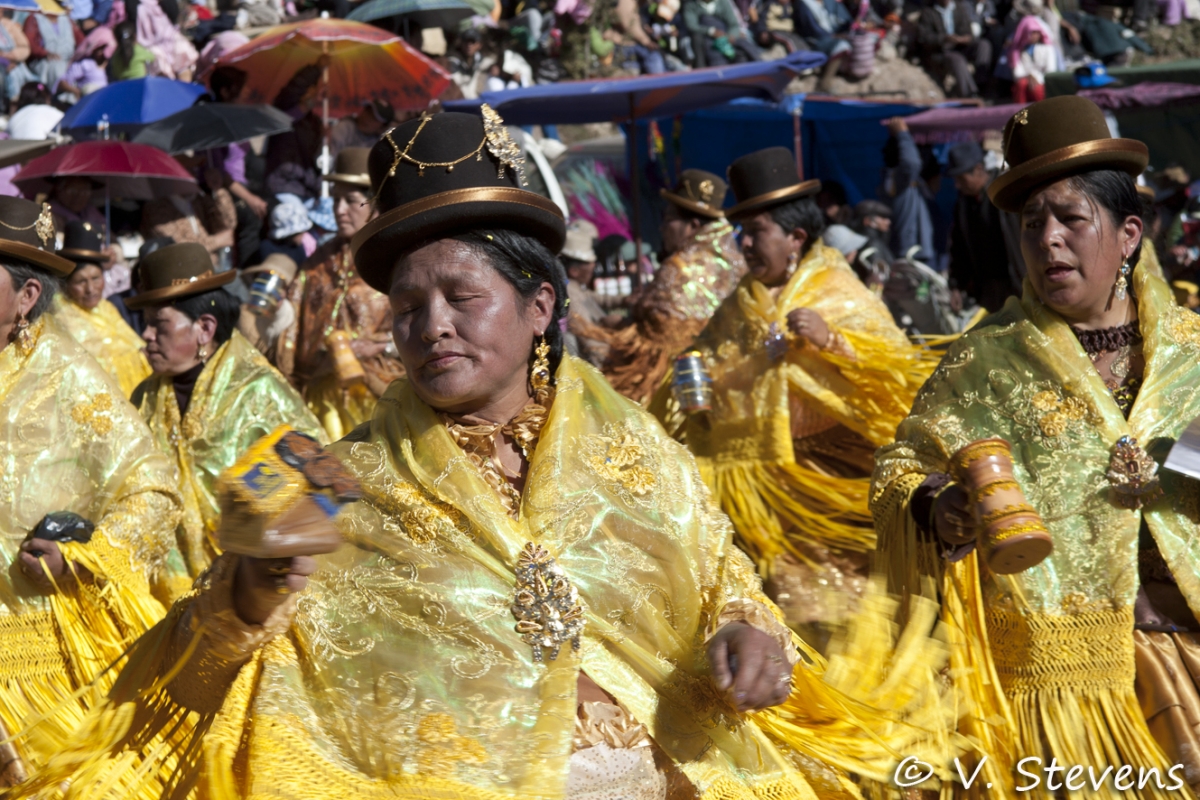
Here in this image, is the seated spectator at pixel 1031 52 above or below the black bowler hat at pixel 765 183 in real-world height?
below

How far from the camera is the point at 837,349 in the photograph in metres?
6.39

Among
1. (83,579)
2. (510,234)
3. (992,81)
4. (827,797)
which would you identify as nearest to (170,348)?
(83,579)

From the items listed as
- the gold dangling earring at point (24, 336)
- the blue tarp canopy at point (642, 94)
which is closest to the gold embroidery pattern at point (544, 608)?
the gold dangling earring at point (24, 336)

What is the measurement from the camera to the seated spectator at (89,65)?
1234cm

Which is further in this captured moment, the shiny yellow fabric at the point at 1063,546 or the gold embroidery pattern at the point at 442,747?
the shiny yellow fabric at the point at 1063,546

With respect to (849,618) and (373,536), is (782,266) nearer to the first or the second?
(849,618)

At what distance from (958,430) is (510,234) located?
5.23 feet

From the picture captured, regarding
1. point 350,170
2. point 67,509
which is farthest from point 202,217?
point 67,509

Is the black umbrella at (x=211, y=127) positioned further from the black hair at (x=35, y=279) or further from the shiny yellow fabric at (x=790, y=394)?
the black hair at (x=35, y=279)

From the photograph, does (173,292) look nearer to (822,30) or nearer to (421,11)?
(421,11)

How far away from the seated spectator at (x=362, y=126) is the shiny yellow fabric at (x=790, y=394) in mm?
5251

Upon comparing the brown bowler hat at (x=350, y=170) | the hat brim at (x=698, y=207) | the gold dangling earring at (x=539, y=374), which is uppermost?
the gold dangling earring at (x=539, y=374)

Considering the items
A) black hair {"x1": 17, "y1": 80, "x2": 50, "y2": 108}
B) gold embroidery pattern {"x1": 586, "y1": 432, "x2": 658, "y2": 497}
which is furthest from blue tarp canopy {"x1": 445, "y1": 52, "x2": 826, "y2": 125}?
gold embroidery pattern {"x1": 586, "y1": 432, "x2": 658, "y2": 497}

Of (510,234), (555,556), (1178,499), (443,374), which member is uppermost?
(510,234)
